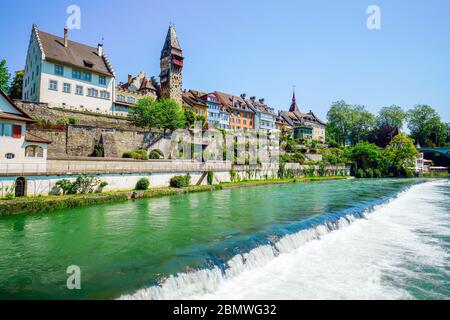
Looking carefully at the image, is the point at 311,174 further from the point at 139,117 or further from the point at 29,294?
the point at 29,294

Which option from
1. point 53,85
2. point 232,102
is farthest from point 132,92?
point 232,102

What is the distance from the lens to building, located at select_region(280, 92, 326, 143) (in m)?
106

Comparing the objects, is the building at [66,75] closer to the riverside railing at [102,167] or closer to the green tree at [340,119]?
the riverside railing at [102,167]

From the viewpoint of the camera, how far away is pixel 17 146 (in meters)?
25.8

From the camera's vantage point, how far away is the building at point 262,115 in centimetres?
9169

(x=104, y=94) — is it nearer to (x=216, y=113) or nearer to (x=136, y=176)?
(x=136, y=176)

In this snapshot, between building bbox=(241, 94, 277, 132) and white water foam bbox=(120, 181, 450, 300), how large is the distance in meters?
73.8

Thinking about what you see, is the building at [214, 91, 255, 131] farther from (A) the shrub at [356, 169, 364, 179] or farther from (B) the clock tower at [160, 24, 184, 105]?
(A) the shrub at [356, 169, 364, 179]

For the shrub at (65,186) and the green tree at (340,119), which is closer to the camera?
the shrub at (65,186)

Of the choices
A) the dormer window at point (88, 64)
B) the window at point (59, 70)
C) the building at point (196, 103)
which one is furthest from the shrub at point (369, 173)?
the window at point (59, 70)

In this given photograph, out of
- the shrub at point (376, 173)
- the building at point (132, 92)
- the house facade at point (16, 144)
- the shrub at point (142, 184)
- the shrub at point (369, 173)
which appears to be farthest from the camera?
the shrub at point (376, 173)

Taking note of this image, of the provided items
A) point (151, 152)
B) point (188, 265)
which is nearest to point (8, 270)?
point (188, 265)

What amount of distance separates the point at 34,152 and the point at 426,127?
137 metres

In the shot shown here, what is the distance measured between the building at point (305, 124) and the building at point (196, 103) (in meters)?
42.3
